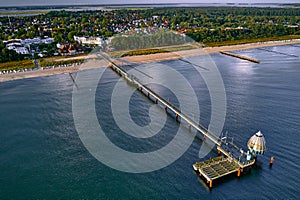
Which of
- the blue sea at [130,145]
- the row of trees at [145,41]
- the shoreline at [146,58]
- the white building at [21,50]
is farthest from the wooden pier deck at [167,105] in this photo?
the white building at [21,50]

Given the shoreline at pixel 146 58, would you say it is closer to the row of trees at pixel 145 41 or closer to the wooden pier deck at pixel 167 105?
the wooden pier deck at pixel 167 105

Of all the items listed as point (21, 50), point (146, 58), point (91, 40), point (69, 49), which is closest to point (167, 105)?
point (146, 58)

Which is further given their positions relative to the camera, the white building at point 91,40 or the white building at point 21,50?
the white building at point 91,40

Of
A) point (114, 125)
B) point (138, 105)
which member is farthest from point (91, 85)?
point (114, 125)

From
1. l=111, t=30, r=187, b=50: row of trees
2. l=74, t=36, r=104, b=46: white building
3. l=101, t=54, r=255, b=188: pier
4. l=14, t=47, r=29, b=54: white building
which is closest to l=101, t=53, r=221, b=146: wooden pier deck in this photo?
l=101, t=54, r=255, b=188: pier

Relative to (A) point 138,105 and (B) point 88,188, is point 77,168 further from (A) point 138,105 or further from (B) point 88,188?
(A) point 138,105

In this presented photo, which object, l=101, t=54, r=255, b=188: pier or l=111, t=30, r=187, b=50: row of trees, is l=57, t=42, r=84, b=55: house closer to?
l=111, t=30, r=187, b=50: row of trees

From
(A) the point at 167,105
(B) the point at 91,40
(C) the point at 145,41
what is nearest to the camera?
(A) the point at 167,105

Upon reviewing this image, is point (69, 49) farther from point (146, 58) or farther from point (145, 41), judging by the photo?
point (145, 41)
